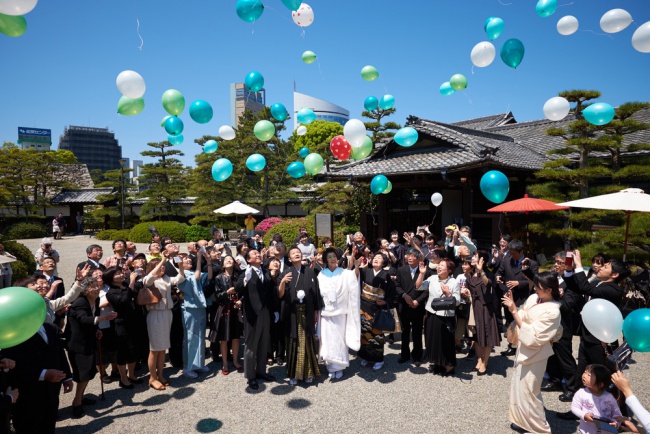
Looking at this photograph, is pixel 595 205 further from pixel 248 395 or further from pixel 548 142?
pixel 548 142

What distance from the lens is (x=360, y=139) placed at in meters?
8.39

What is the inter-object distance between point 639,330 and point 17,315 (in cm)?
495

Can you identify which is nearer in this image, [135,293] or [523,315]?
[523,315]

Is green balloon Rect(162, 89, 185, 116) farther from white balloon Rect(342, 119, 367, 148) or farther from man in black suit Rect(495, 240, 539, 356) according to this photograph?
man in black suit Rect(495, 240, 539, 356)

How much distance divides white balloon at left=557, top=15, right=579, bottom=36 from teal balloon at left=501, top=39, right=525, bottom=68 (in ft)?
2.53

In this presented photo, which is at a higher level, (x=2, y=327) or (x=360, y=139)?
(x=360, y=139)

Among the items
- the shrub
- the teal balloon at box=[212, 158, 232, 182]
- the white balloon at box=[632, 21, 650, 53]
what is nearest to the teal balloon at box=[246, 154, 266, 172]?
the teal balloon at box=[212, 158, 232, 182]

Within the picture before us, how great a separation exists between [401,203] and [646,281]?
8.48 metres

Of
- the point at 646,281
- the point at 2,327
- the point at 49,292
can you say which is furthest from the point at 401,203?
the point at 2,327

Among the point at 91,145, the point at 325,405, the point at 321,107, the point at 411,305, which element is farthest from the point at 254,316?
the point at 91,145

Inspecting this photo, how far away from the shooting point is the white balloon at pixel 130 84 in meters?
5.89

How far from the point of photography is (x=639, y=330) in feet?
10.8

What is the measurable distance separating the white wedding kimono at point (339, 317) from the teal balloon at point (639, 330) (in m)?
2.99

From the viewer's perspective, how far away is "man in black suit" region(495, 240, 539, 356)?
5605 mm
